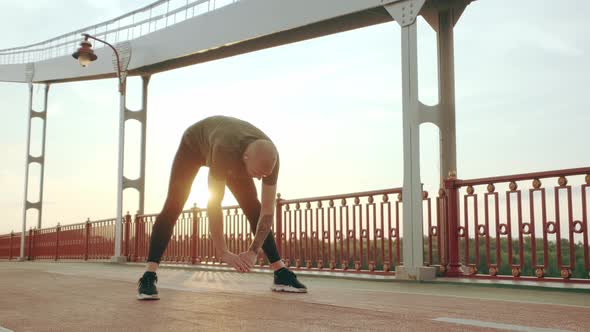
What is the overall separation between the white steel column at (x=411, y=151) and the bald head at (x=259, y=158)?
4.57 meters

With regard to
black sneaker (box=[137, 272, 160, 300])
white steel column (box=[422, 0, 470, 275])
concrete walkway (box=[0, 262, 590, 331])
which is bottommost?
concrete walkway (box=[0, 262, 590, 331])

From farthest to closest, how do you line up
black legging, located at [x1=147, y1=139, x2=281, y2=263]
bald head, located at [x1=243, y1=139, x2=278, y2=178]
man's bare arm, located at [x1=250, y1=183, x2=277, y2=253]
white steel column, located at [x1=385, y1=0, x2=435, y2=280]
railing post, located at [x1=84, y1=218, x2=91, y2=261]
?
railing post, located at [x1=84, y1=218, x2=91, y2=261] < white steel column, located at [x1=385, y1=0, x2=435, y2=280] < black legging, located at [x1=147, y1=139, x2=281, y2=263] < man's bare arm, located at [x1=250, y1=183, x2=277, y2=253] < bald head, located at [x1=243, y1=139, x2=278, y2=178]

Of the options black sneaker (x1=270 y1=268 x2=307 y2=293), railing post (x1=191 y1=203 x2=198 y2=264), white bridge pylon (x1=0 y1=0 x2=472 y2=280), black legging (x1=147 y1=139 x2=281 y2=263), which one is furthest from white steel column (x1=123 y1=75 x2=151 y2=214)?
black legging (x1=147 y1=139 x2=281 y2=263)

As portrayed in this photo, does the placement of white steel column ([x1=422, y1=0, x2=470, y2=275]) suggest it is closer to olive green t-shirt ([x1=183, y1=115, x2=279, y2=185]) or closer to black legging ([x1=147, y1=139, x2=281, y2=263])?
black legging ([x1=147, y1=139, x2=281, y2=263])

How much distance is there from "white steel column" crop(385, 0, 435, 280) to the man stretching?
10.7 ft

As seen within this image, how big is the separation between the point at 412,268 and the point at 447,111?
3.06m

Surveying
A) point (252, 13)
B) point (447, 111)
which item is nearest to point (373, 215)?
point (447, 111)

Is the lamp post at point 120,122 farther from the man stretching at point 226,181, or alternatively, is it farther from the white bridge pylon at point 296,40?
the man stretching at point 226,181

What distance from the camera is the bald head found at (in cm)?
Answer: 368

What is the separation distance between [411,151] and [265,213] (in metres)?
4.48

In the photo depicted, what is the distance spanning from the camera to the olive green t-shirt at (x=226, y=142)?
148 inches

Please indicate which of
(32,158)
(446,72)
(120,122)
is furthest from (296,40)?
(32,158)

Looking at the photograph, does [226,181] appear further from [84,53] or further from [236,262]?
[84,53]

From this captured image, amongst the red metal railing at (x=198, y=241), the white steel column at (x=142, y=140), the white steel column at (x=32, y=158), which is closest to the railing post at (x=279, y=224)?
the red metal railing at (x=198, y=241)
